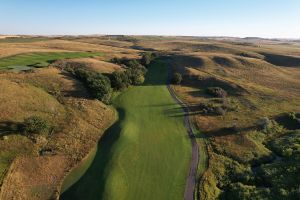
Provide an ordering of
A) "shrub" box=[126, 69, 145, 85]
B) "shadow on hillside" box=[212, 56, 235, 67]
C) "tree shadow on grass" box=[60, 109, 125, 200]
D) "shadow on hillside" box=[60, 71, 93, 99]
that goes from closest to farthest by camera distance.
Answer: "tree shadow on grass" box=[60, 109, 125, 200]
"shadow on hillside" box=[60, 71, 93, 99]
"shrub" box=[126, 69, 145, 85]
"shadow on hillside" box=[212, 56, 235, 67]

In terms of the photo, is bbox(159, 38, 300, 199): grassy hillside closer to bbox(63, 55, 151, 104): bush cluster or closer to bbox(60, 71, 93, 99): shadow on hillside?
bbox(63, 55, 151, 104): bush cluster

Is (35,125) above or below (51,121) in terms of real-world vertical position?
above

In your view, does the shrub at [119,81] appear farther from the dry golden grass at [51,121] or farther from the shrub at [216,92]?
the shrub at [216,92]

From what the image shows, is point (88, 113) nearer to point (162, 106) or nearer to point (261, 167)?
point (162, 106)

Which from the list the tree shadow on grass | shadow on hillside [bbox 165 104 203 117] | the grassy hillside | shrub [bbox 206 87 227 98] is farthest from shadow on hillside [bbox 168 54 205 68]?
the tree shadow on grass

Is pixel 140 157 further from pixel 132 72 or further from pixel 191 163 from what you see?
pixel 132 72

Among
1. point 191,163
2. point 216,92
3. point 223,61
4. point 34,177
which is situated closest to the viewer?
point 34,177

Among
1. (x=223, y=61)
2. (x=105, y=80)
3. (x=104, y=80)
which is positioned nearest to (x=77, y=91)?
(x=104, y=80)

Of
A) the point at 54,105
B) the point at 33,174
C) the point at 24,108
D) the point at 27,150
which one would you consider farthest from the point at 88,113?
the point at 33,174
